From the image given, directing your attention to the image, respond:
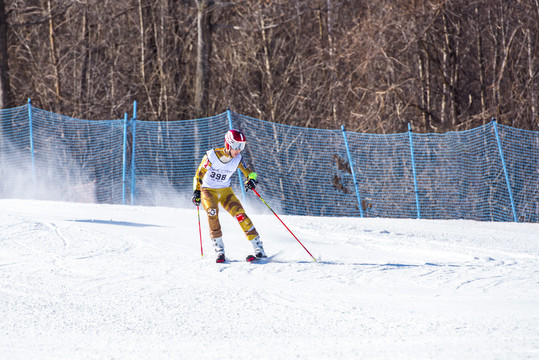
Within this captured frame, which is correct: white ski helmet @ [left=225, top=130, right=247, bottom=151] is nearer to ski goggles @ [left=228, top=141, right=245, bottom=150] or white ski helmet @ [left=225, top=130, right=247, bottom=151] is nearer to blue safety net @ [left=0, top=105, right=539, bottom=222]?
ski goggles @ [left=228, top=141, right=245, bottom=150]

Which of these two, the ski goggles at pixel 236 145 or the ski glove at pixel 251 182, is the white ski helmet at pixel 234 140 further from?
the ski glove at pixel 251 182

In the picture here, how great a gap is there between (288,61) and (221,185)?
15.9 meters

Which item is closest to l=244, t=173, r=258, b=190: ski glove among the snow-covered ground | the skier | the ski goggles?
the skier

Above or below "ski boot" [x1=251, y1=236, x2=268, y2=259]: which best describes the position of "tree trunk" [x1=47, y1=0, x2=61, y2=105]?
above

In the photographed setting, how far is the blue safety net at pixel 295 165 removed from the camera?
1398cm

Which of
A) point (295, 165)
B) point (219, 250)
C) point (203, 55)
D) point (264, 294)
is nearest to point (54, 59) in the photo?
point (203, 55)

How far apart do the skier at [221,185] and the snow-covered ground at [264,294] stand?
352 millimetres

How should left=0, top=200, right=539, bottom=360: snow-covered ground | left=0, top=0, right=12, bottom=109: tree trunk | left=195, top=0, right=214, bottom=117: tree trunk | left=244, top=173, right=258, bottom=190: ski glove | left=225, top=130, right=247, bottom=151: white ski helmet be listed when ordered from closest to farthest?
left=0, top=200, right=539, bottom=360: snow-covered ground < left=225, top=130, right=247, bottom=151: white ski helmet < left=244, top=173, right=258, bottom=190: ski glove < left=0, top=0, right=12, bottom=109: tree trunk < left=195, top=0, right=214, bottom=117: tree trunk

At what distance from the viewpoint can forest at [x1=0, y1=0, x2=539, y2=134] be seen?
17.8 metres

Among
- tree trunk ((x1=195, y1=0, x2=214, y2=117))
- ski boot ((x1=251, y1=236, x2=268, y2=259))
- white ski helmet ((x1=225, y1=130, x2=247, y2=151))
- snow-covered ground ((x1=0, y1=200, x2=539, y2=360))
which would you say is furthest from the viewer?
tree trunk ((x1=195, y1=0, x2=214, y2=117))

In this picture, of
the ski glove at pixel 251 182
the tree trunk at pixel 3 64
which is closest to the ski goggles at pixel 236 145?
the ski glove at pixel 251 182

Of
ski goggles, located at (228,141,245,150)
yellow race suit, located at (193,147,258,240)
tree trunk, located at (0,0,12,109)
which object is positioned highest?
tree trunk, located at (0,0,12,109)

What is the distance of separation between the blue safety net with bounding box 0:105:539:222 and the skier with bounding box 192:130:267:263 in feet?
18.7

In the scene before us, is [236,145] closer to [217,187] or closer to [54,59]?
[217,187]
